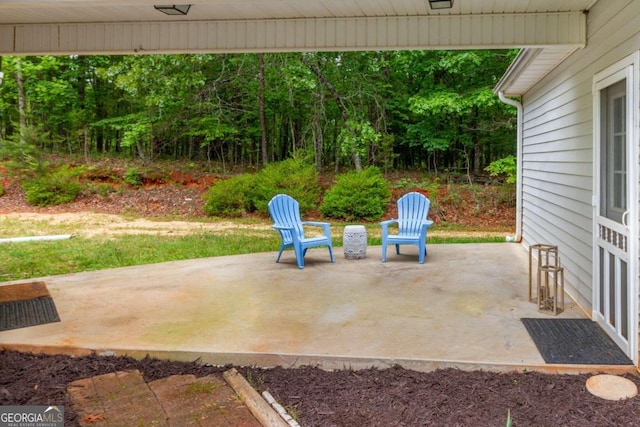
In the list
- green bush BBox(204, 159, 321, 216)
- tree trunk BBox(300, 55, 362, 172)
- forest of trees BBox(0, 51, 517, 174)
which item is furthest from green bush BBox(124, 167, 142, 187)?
tree trunk BBox(300, 55, 362, 172)

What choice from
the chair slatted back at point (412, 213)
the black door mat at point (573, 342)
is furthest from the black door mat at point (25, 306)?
the chair slatted back at point (412, 213)

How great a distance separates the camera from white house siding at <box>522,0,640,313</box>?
328 cm

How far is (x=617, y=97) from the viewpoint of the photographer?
3.28 meters

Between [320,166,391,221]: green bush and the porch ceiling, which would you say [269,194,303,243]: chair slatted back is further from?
[320,166,391,221]: green bush

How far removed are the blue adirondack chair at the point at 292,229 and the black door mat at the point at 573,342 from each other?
2.68 m

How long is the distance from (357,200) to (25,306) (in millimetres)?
7344

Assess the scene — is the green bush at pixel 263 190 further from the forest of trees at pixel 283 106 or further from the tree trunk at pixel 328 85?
the tree trunk at pixel 328 85

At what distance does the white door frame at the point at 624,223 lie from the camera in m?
2.76

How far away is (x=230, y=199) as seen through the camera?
11.3 meters

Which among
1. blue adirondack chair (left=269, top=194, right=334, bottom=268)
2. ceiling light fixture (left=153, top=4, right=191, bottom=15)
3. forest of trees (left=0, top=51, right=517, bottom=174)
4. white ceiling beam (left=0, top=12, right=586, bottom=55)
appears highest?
forest of trees (left=0, top=51, right=517, bottom=174)

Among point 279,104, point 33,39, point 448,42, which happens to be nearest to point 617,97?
point 448,42

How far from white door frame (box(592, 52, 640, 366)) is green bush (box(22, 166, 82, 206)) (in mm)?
11677

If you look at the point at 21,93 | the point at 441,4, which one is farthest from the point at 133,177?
the point at 441,4

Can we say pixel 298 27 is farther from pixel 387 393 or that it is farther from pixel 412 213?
pixel 412 213
